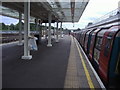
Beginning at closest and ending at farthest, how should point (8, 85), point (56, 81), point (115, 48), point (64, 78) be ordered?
point (115, 48), point (8, 85), point (56, 81), point (64, 78)

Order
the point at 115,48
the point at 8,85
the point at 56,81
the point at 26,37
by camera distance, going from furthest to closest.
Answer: the point at 26,37
the point at 56,81
the point at 8,85
the point at 115,48

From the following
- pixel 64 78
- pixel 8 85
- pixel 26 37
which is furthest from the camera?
A: pixel 26 37

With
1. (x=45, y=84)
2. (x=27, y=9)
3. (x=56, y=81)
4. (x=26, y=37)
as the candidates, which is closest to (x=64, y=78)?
(x=56, y=81)

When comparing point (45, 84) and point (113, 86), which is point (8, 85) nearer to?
point (45, 84)

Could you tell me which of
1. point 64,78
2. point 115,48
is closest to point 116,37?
point 115,48

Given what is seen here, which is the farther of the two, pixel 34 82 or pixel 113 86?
pixel 34 82

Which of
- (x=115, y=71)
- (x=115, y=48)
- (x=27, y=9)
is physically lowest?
(x=115, y=71)

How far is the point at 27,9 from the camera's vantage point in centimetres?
1145

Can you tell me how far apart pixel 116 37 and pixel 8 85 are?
11.6 feet

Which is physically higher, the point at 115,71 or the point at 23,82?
the point at 115,71

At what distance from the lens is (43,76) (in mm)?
7098

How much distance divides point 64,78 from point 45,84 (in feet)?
3.25

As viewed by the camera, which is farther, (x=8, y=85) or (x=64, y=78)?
(x=64, y=78)

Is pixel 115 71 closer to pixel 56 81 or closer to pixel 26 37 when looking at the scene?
pixel 56 81
